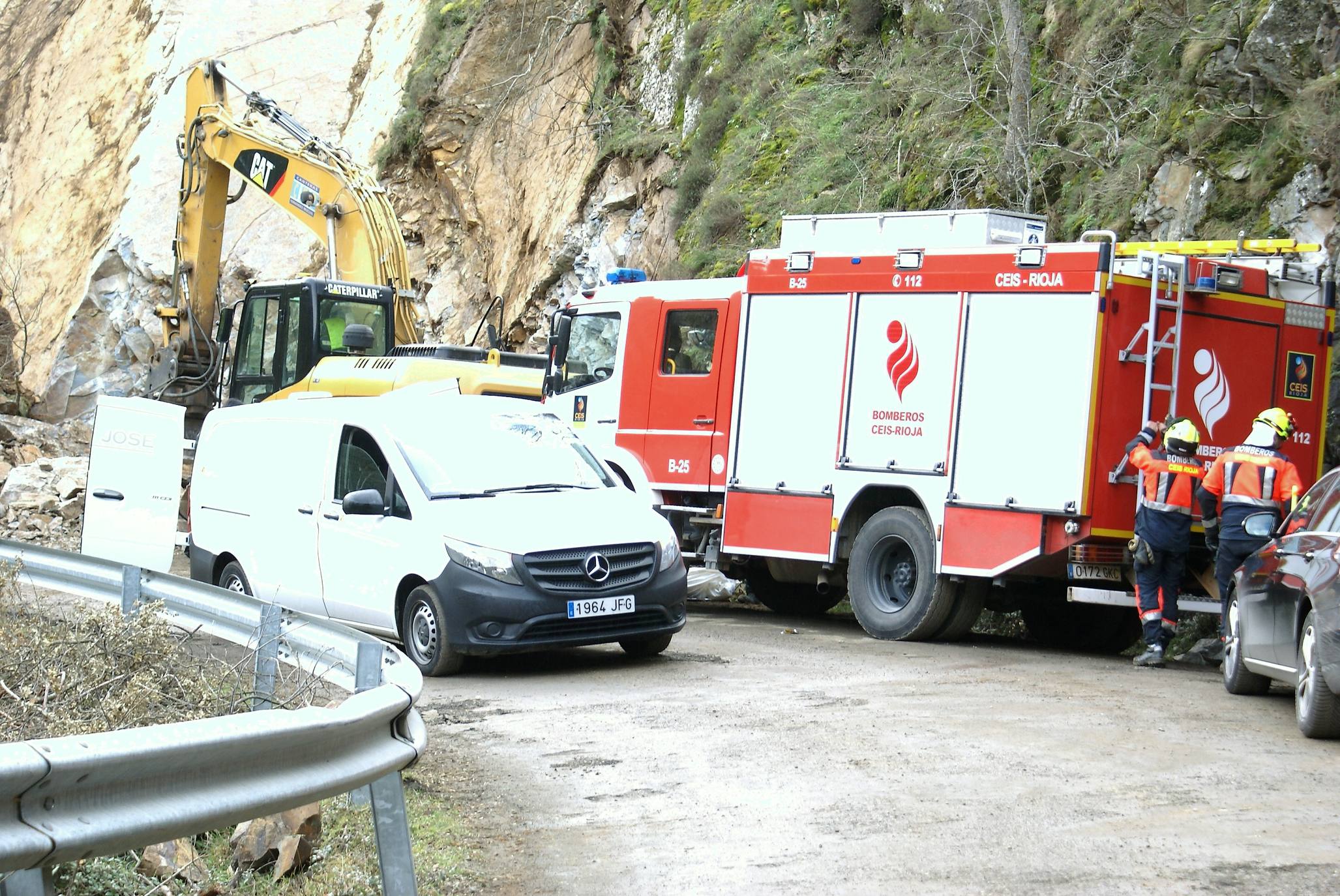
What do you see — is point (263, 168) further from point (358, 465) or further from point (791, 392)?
point (358, 465)

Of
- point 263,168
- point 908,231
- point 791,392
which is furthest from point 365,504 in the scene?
point 263,168

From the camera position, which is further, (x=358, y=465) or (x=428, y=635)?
(x=358, y=465)

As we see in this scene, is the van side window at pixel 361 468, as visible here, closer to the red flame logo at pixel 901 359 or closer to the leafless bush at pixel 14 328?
the red flame logo at pixel 901 359

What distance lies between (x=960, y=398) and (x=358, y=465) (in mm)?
4633

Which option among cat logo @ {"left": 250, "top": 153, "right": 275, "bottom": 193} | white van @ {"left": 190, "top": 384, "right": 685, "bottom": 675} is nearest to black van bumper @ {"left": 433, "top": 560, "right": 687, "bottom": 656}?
white van @ {"left": 190, "top": 384, "right": 685, "bottom": 675}

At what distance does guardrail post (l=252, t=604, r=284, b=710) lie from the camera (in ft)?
22.7

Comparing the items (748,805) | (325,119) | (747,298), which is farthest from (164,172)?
(748,805)

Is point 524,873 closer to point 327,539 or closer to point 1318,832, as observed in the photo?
point 1318,832

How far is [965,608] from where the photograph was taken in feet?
40.5

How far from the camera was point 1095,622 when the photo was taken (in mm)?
13344

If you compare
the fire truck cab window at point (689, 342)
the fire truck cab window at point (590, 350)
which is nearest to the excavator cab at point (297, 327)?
the fire truck cab window at point (590, 350)

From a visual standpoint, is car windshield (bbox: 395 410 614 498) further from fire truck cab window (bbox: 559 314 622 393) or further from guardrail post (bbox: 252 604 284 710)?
fire truck cab window (bbox: 559 314 622 393)

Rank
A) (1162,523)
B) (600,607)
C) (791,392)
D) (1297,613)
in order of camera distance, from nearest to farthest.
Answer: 1. (1297,613)
2. (600,607)
3. (1162,523)
4. (791,392)

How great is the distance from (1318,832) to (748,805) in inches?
87.4
